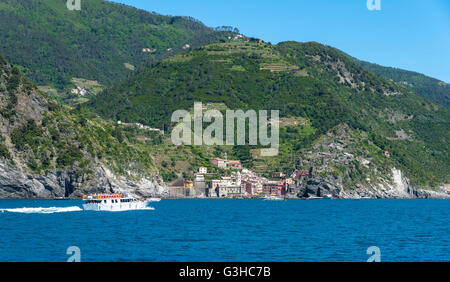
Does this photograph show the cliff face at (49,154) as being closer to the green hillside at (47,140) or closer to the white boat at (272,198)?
the green hillside at (47,140)

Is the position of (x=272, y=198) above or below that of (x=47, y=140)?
below

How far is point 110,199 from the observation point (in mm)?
115375

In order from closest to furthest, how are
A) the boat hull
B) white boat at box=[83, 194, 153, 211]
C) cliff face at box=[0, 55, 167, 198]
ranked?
the boat hull, white boat at box=[83, 194, 153, 211], cliff face at box=[0, 55, 167, 198]

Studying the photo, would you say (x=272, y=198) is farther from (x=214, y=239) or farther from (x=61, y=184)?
(x=214, y=239)

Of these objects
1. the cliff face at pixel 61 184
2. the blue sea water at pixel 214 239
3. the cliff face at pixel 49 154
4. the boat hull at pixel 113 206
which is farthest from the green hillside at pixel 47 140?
the blue sea water at pixel 214 239

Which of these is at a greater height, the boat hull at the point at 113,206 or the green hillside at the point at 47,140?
the green hillside at the point at 47,140

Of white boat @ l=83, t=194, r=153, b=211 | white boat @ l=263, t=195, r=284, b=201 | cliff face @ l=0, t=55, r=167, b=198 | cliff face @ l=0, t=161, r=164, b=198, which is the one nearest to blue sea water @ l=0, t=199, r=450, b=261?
white boat @ l=83, t=194, r=153, b=211

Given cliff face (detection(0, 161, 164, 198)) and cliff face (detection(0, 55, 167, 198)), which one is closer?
cliff face (detection(0, 161, 164, 198))

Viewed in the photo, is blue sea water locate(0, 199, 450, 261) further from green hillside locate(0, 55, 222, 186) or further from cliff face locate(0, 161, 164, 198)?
green hillside locate(0, 55, 222, 186)

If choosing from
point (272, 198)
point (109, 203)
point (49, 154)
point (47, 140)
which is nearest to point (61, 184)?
point (49, 154)

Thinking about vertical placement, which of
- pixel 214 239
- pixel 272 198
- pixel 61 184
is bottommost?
pixel 272 198

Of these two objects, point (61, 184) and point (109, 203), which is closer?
point (109, 203)

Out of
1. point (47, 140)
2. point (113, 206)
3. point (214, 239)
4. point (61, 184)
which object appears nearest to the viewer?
point (214, 239)
